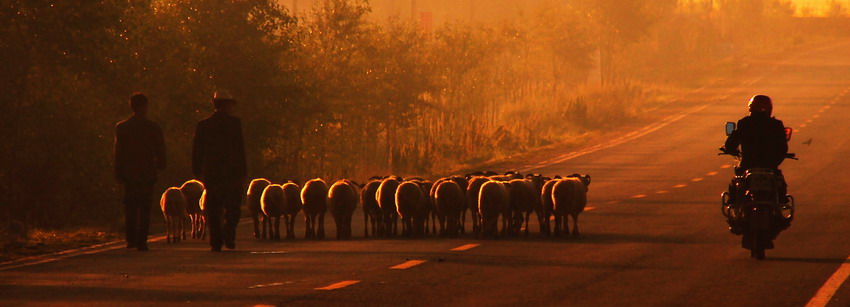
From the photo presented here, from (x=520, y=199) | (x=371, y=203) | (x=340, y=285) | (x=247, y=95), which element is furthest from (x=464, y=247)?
(x=247, y=95)

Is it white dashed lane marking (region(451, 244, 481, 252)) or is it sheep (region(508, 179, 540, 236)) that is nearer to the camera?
white dashed lane marking (region(451, 244, 481, 252))

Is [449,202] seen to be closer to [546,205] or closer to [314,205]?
[546,205]

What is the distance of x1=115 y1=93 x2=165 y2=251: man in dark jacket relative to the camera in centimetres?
1869

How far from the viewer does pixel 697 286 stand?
45.9ft

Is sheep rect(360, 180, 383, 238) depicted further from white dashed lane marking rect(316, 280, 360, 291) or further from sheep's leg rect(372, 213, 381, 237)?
white dashed lane marking rect(316, 280, 360, 291)

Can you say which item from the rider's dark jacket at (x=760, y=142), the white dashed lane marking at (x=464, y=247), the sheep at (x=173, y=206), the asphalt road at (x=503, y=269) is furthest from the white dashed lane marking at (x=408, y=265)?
the sheep at (x=173, y=206)

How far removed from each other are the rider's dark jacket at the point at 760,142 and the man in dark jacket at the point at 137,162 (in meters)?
7.04

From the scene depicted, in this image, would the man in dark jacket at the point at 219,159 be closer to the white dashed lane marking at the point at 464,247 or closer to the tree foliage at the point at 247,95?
the white dashed lane marking at the point at 464,247

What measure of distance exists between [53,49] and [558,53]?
190ft

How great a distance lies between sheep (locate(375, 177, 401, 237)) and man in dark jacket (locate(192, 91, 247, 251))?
288cm

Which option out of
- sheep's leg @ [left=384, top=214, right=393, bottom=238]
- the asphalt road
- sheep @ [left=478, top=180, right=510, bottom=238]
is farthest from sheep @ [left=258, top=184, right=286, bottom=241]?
sheep @ [left=478, top=180, right=510, bottom=238]

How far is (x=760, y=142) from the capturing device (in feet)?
55.4

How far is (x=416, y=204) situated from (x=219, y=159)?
10.9 feet

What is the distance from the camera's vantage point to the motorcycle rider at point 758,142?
16.8m
